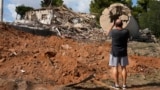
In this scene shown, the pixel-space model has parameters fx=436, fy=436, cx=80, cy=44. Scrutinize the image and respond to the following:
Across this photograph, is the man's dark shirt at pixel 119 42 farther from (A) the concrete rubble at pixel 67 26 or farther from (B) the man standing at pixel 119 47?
(A) the concrete rubble at pixel 67 26

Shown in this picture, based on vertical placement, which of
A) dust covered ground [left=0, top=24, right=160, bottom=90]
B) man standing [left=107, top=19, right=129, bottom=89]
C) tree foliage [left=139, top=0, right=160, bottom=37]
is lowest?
tree foliage [left=139, top=0, right=160, bottom=37]

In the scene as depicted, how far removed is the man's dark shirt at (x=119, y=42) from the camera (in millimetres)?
11008

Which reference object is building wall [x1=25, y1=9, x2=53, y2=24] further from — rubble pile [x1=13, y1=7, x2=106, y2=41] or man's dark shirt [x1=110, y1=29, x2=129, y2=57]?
man's dark shirt [x1=110, y1=29, x2=129, y2=57]

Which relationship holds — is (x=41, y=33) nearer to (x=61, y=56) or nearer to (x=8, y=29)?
(x=8, y=29)

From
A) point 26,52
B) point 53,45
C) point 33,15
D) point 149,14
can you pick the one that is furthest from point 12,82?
point 149,14

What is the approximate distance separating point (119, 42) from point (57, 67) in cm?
250

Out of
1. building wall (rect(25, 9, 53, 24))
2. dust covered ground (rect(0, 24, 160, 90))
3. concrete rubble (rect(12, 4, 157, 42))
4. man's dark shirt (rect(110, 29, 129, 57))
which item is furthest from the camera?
building wall (rect(25, 9, 53, 24))

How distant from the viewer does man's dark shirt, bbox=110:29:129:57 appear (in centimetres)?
1101

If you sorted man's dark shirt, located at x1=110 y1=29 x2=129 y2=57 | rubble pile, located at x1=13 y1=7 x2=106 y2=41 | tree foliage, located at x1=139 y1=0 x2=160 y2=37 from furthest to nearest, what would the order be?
1. tree foliage, located at x1=139 y1=0 x2=160 y2=37
2. rubble pile, located at x1=13 y1=7 x2=106 y2=41
3. man's dark shirt, located at x1=110 y1=29 x2=129 y2=57

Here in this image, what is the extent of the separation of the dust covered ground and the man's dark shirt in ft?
3.56

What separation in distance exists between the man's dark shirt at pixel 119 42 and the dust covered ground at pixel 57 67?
108 cm

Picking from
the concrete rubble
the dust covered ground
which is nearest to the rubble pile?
the concrete rubble

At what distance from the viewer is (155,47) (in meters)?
19.5

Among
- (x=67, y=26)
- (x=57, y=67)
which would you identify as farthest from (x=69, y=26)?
(x=57, y=67)
